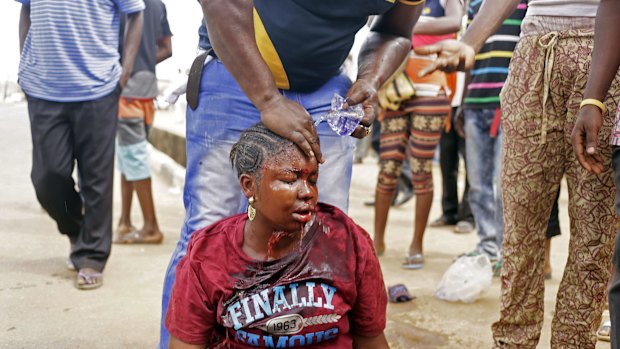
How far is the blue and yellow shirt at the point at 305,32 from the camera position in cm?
233

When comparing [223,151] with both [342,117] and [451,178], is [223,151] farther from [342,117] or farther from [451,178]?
[451,178]

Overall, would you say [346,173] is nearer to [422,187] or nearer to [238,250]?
[238,250]

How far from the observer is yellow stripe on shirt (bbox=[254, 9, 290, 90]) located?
2363 mm

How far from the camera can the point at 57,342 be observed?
133 inches

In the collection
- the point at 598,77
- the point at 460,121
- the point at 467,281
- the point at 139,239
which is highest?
the point at 598,77

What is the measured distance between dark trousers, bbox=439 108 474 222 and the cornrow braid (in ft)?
14.9

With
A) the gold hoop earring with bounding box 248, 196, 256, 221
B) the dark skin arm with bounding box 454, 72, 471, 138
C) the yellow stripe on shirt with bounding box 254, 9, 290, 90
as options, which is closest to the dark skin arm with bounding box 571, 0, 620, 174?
the yellow stripe on shirt with bounding box 254, 9, 290, 90

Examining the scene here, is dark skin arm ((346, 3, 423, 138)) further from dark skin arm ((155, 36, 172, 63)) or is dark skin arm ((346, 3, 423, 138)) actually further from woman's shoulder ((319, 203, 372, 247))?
dark skin arm ((155, 36, 172, 63))

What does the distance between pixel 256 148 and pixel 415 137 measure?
286 centimetres

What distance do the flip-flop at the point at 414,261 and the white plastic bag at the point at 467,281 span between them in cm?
64

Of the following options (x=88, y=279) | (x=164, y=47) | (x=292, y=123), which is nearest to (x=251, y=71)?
(x=292, y=123)

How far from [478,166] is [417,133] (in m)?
0.48

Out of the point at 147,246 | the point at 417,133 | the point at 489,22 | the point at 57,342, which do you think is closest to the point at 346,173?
the point at 489,22

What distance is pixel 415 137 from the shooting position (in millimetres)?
4824
